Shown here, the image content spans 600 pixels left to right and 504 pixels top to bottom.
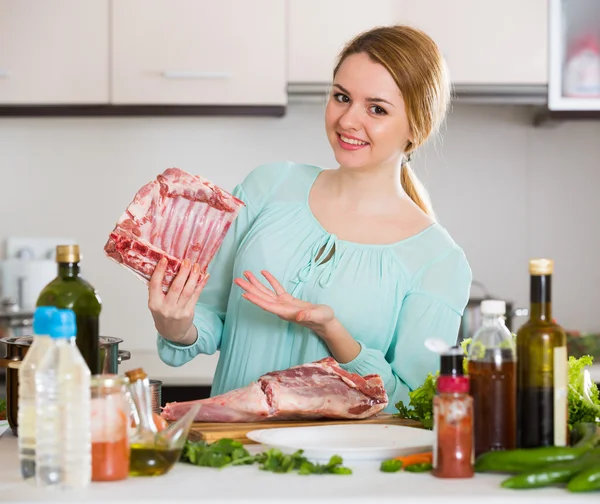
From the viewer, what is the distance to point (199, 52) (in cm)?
319

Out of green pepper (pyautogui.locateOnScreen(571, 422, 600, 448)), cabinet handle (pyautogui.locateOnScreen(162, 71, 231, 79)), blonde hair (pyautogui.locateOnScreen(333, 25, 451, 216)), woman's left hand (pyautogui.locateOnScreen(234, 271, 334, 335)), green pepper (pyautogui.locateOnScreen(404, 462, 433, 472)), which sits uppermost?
cabinet handle (pyautogui.locateOnScreen(162, 71, 231, 79))

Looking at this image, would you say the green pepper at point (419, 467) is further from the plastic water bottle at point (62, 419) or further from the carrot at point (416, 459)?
the plastic water bottle at point (62, 419)

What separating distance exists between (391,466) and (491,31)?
7.68 ft

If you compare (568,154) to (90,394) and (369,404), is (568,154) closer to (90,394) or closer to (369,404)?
(369,404)

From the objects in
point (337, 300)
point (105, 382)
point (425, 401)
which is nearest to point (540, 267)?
point (425, 401)

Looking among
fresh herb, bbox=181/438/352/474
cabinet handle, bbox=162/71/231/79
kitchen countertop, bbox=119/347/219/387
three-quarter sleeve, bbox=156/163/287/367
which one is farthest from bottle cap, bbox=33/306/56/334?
cabinet handle, bbox=162/71/231/79

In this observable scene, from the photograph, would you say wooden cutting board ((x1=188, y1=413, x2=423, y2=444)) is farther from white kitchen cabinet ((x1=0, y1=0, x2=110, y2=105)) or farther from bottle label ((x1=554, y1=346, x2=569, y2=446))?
white kitchen cabinet ((x1=0, y1=0, x2=110, y2=105))

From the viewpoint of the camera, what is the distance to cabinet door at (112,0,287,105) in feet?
10.5

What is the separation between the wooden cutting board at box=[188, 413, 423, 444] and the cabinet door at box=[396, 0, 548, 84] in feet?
6.24

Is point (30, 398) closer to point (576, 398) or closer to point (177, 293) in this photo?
point (177, 293)

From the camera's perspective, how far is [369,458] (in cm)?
127

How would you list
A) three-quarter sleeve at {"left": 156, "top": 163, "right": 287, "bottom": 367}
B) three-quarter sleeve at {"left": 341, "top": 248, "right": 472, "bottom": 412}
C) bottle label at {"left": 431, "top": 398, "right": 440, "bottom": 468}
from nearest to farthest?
1. bottle label at {"left": 431, "top": 398, "right": 440, "bottom": 468}
2. three-quarter sleeve at {"left": 341, "top": 248, "right": 472, "bottom": 412}
3. three-quarter sleeve at {"left": 156, "top": 163, "right": 287, "bottom": 367}

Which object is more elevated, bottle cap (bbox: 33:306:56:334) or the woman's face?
the woman's face

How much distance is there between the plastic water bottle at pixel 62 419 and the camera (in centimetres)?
110
